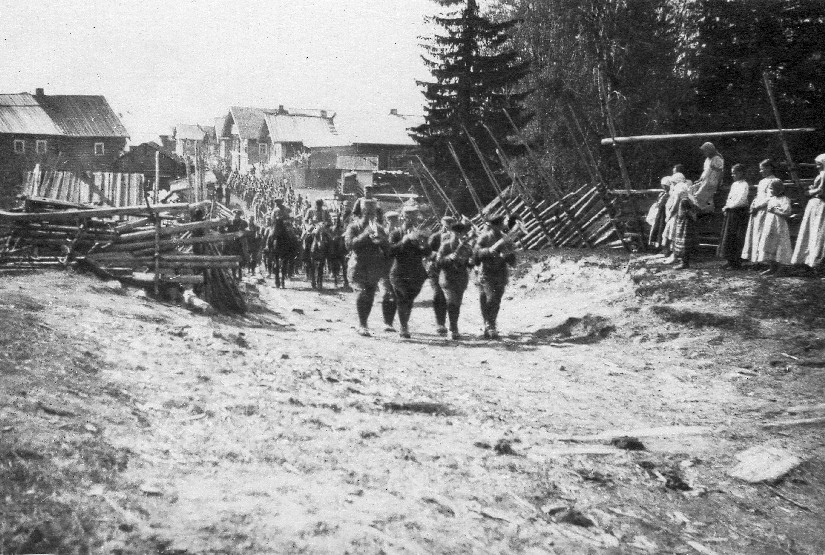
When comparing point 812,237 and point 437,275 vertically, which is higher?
point 812,237

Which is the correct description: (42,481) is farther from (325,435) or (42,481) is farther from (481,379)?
(481,379)

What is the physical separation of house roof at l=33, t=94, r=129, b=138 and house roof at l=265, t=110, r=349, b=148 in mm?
14325

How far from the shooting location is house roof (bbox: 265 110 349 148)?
5891 cm

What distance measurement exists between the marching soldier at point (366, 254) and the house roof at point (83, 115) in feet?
113

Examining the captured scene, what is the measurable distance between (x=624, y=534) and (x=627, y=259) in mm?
10959

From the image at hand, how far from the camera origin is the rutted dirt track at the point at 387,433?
4.05 metres

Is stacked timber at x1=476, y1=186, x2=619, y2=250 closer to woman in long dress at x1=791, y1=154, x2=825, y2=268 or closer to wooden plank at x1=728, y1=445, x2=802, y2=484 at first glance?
woman in long dress at x1=791, y1=154, x2=825, y2=268

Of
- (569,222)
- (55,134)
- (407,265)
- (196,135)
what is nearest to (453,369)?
(407,265)

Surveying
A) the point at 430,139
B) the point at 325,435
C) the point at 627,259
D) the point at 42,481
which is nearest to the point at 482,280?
the point at 627,259

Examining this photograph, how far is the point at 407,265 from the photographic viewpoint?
11266 mm

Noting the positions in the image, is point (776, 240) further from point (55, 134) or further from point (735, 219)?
point (55, 134)

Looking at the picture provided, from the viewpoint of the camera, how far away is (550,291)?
15.5m

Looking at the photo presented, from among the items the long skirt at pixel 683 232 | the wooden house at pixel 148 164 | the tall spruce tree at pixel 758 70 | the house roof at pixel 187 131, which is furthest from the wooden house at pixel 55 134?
the house roof at pixel 187 131

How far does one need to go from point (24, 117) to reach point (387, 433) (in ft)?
103
